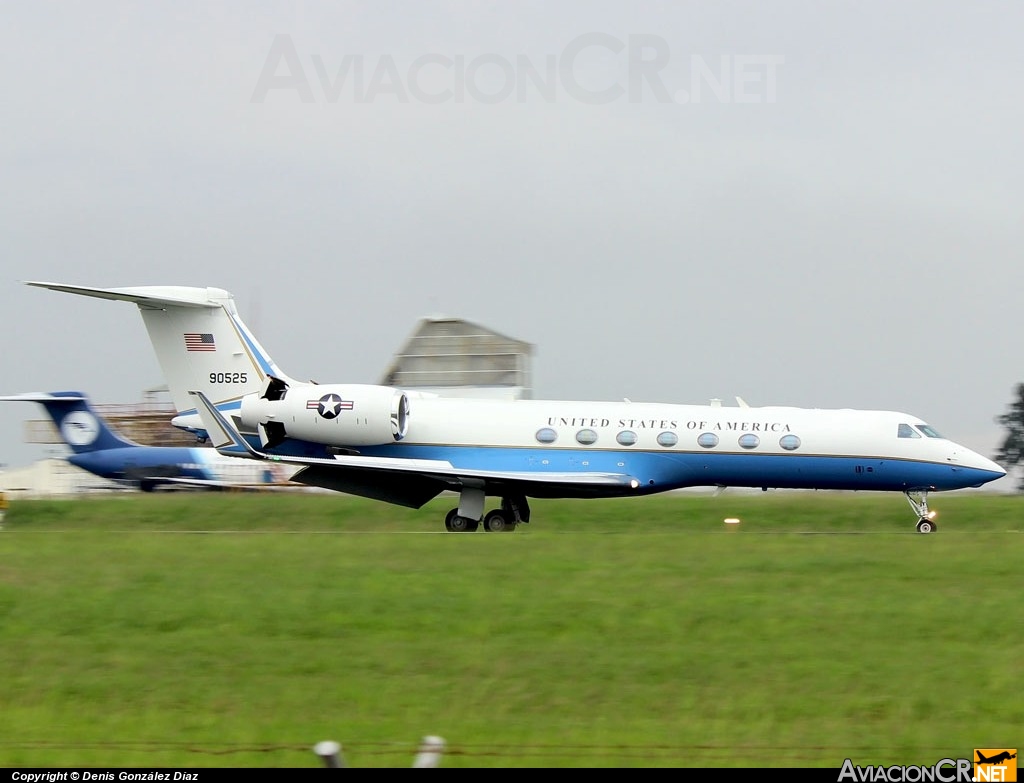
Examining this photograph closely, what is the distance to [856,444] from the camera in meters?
22.8

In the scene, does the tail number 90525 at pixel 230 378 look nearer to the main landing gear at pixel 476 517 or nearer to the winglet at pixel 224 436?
the winglet at pixel 224 436

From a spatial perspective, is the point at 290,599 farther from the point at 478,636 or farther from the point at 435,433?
the point at 435,433

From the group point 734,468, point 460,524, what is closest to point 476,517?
point 460,524

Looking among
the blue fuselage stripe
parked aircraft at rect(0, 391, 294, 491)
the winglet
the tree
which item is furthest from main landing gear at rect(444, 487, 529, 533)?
the tree

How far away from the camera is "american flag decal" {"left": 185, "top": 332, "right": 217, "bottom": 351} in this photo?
2470 cm

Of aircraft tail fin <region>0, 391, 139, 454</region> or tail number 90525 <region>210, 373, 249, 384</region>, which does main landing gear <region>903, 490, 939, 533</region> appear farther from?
aircraft tail fin <region>0, 391, 139, 454</region>

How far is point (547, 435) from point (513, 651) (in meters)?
12.2

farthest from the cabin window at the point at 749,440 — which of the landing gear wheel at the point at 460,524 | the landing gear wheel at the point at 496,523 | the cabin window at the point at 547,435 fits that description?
the landing gear wheel at the point at 460,524

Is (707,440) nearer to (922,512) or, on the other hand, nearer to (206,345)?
(922,512)

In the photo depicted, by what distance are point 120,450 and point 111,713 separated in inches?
1293

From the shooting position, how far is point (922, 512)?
892 inches

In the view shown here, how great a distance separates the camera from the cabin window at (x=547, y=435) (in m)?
23.2

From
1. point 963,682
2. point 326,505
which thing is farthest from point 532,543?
point 326,505

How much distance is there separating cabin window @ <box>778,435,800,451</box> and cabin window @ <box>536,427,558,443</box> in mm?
4080
